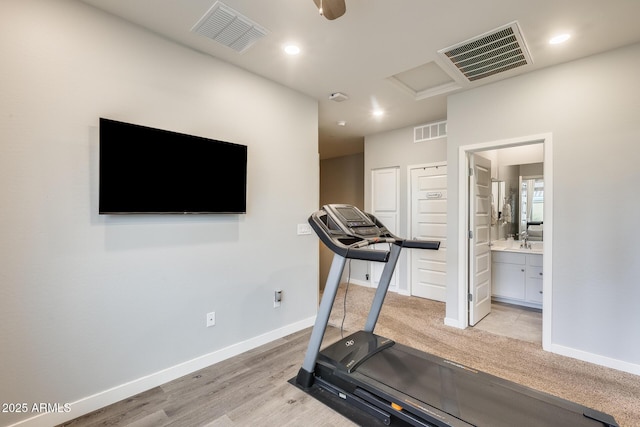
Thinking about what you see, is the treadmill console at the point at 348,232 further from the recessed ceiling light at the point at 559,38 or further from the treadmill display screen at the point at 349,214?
the recessed ceiling light at the point at 559,38

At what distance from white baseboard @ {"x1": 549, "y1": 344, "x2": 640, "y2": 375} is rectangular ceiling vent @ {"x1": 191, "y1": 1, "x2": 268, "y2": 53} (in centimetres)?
385

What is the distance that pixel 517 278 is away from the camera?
4.17m

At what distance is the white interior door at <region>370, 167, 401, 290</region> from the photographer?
16.3 ft

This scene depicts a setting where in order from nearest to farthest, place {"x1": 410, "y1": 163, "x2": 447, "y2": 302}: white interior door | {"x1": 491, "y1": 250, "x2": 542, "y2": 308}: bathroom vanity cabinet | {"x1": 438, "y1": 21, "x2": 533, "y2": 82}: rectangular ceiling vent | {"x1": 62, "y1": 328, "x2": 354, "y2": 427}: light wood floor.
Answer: {"x1": 62, "y1": 328, "x2": 354, "y2": 427}: light wood floor, {"x1": 438, "y1": 21, "x2": 533, "y2": 82}: rectangular ceiling vent, {"x1": 491, "y1": 250, "x2": 542, "y2": 308}: bathroom vanity cabinet, {"x1": 410, "y1": 163, "x2": 447, "y2": 302}: white interior door

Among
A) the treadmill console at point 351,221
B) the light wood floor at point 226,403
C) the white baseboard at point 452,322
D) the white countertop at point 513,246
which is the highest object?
the treadmill console at point 351,221

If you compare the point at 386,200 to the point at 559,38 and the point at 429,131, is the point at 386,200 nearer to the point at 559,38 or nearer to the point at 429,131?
the point at 429,131

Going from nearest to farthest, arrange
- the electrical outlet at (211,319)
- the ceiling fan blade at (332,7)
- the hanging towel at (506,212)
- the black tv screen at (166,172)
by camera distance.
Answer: the ceiling fan blade at (332,7)
the black tv screen at (166,172)
the electrical outlet at (211,319)
the hanging towel at (506,212)

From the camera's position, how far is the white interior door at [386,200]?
16.3 feet

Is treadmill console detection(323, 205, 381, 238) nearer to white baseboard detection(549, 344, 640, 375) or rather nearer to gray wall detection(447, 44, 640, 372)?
gray wall detection(447, 44, 640, 372)

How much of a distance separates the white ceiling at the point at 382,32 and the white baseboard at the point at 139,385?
2.66 meters

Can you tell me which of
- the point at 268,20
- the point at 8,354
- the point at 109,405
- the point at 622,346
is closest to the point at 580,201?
the point at 622,346

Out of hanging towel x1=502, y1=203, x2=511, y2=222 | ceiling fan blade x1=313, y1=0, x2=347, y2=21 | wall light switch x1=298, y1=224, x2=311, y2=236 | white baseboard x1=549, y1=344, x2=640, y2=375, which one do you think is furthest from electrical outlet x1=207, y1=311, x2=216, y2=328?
hanging towel x1=502, y1=203, x2=511, y2=222

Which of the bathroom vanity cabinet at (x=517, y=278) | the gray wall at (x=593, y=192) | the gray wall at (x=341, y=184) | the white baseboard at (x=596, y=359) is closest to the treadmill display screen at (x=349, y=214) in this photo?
the gray wall at (x=593, y=192)

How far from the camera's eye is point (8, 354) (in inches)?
66.5
